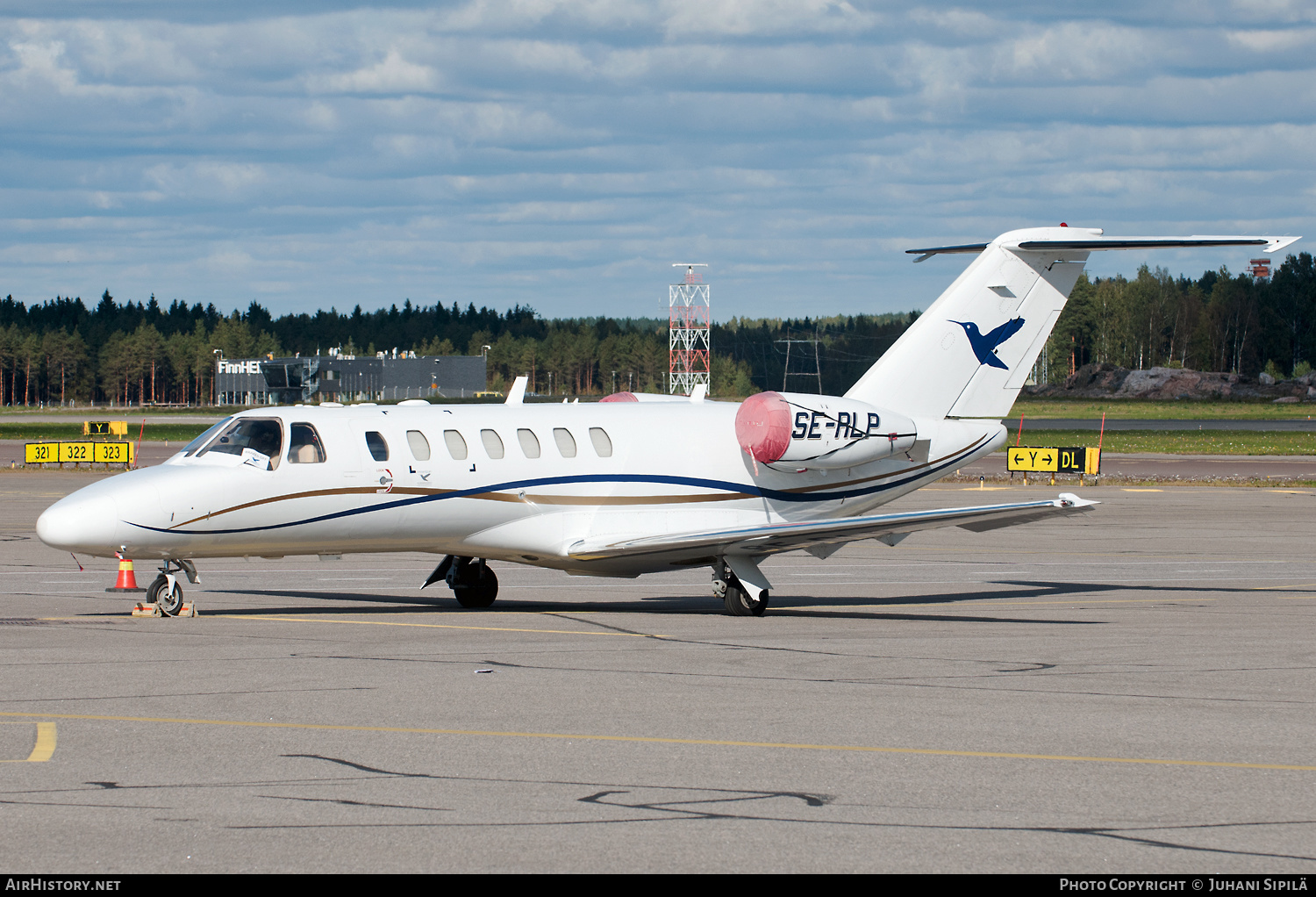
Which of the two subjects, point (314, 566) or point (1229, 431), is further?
point (1229, 431)

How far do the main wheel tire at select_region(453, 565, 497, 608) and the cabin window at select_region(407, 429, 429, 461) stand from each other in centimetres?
228

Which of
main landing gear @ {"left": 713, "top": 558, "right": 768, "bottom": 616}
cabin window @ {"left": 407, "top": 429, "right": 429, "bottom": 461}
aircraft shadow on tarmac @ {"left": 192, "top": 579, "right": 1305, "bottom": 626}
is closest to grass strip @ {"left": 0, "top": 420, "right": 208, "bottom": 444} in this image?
aircraft shadow on tarmac @ {"left": 192, "top": 579, "right": 1305, "bottom": 626}

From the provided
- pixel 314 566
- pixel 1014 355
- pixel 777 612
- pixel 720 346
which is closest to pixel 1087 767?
pixel 777 612

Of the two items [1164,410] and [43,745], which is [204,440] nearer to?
[43,745]

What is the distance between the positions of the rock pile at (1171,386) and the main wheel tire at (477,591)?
15337 centimetres

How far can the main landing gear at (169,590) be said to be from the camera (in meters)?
19.3

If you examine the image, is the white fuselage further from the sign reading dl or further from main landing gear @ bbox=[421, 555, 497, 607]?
the sign reading dl

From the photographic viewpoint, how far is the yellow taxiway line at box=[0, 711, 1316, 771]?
418 inches

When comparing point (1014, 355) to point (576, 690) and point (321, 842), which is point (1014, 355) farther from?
point (321, 842)

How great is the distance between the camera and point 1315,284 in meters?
190

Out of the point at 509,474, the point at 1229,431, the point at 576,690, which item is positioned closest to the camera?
the point at 576,690

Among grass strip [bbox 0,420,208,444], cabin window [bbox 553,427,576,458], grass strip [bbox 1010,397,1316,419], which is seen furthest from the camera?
grass strip [bbox 1010,397,1316,419]

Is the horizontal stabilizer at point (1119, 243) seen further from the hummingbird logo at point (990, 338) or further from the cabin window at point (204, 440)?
the cabin window at point (204, 440)
